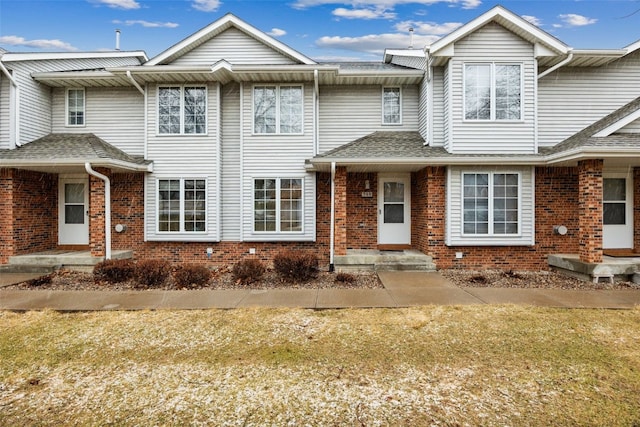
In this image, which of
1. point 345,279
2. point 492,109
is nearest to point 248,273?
point 345,279

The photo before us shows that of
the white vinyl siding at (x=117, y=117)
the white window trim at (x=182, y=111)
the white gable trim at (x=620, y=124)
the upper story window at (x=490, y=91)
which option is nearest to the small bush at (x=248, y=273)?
the white window trim at (x=182, y=111)

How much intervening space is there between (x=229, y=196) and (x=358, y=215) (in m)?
4.11

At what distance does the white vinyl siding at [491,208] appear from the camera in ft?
31.3

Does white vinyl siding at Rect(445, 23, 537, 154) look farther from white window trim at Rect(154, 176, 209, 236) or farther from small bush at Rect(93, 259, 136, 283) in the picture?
small bush at Rect(93, 259, 136, 283)

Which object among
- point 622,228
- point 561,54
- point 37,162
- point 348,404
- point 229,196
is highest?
point 561,54

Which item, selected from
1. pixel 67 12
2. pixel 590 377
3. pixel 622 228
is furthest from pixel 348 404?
pixel 67 12

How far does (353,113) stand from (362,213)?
3.26m

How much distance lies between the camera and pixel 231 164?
10.8 metres

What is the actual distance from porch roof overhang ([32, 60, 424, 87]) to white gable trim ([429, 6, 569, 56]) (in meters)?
1.13

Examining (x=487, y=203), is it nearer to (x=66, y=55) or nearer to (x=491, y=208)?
(x=491, y=208)

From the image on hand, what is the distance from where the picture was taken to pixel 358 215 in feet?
35.7

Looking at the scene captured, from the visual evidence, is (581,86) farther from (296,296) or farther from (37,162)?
(37,162)

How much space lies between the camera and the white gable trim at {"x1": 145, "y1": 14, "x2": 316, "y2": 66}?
10.4 meters

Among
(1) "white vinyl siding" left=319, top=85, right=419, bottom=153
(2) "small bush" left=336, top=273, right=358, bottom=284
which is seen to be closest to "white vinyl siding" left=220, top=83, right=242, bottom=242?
(1) "white vinyl siding" left=319, top=85, right=419, bottom=153
